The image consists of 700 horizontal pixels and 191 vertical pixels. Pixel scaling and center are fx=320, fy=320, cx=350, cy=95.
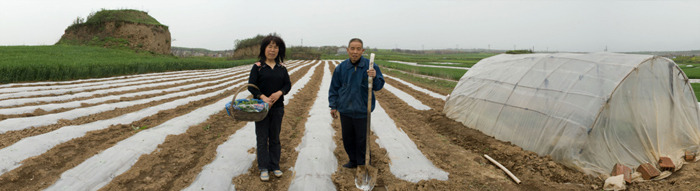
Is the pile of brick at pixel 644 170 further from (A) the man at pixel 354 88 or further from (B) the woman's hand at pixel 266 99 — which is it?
(B) the woman's hand at pixel 266 99

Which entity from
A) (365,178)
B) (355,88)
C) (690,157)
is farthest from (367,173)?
(690,157)

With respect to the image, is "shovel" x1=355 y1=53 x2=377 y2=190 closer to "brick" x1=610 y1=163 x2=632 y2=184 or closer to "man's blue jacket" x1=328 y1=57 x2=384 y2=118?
"man's blue jacket" x1=328 y1=57 x2=384 y2=118

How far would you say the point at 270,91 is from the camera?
124 inches

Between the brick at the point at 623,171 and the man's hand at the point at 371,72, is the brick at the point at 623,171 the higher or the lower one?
the lower one

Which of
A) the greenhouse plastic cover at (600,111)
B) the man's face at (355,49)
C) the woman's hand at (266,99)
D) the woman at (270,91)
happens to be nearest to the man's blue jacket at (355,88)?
the man's face at (355,49)

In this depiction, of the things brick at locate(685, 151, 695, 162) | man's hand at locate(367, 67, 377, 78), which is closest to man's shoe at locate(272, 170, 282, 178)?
man's hand at locate(367, 67, 377, 78)

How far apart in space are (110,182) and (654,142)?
253 inches

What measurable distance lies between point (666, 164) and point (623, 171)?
923 mm

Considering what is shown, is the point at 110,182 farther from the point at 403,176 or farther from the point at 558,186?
the point at 558,186

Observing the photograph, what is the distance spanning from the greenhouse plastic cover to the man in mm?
2662

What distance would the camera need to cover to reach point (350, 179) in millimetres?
3455

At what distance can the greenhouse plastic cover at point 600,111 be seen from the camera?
3926 mm

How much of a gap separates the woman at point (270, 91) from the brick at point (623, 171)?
12.4 ft

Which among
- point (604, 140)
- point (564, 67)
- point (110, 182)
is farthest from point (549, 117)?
point (110, 182)
